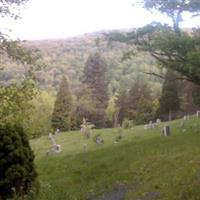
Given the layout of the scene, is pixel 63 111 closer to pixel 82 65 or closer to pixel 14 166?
pixel 14 166

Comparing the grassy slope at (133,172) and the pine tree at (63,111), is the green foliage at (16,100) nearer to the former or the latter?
the grassy slope at (133,172)

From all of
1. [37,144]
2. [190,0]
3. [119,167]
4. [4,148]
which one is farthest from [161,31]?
[37,144]

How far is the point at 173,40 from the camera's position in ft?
56.7

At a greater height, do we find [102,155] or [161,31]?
[161,31]

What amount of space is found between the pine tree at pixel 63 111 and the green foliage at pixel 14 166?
55.1 meters

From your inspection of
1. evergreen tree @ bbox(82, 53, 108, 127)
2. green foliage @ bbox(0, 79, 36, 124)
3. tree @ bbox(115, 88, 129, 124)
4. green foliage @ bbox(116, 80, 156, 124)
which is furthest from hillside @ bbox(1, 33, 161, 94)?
green foliage @ bbox(0, 79, 36, 124)

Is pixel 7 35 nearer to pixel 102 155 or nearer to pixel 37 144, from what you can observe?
pixel 102 155

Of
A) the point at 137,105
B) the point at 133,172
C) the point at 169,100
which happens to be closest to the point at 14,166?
the point at 133,172

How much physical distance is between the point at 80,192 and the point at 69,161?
7925 millimetres

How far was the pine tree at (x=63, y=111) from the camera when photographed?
70438 millimetres

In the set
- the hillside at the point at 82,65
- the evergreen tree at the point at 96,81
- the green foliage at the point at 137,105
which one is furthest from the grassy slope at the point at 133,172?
the hillside at the point at 82,65

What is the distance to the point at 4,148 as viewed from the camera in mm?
13383

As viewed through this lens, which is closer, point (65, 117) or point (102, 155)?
point (102, 155)

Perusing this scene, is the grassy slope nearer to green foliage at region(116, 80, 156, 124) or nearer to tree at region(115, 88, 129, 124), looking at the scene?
green foliage at region(116, 80, 156, 124)
